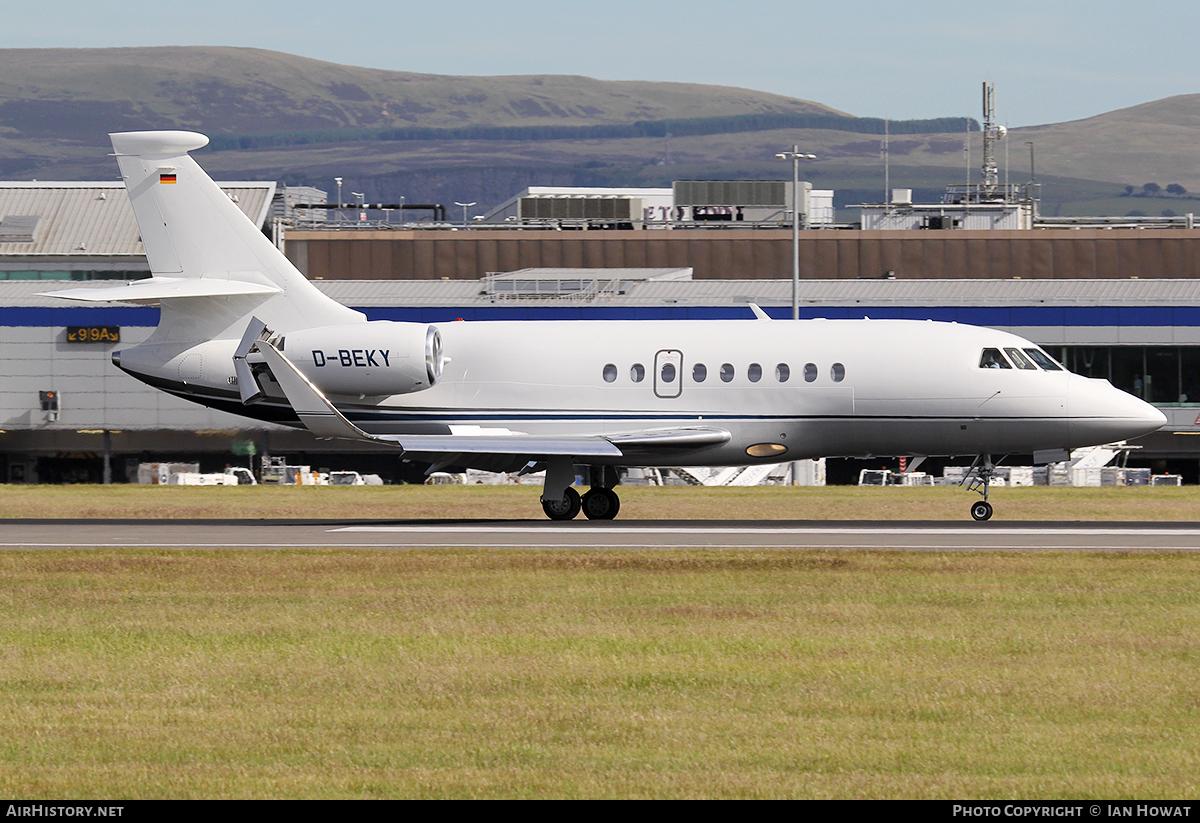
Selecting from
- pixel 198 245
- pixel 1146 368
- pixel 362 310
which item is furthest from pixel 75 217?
pixel 198 245

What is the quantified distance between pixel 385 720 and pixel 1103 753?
534cm

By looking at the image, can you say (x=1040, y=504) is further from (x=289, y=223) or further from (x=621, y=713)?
(x=289, y=223)

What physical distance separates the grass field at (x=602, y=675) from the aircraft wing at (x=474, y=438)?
20.5 ft

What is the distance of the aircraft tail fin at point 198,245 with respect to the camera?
32.4m

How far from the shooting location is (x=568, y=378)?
104ft

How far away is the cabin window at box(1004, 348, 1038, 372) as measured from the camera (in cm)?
3061

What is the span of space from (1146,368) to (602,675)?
63559mm

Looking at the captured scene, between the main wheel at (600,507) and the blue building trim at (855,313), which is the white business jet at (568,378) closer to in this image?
the main wheel at (600,507)

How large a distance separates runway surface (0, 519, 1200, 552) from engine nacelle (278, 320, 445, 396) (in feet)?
9.62

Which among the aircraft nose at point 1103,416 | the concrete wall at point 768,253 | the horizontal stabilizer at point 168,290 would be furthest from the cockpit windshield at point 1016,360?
the concrete wall at point 768,253

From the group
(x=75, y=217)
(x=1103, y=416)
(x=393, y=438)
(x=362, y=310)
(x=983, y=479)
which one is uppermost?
(x=75, y=217)

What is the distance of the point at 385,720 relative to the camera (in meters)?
11.8

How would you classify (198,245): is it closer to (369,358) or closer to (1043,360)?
(369,358)
